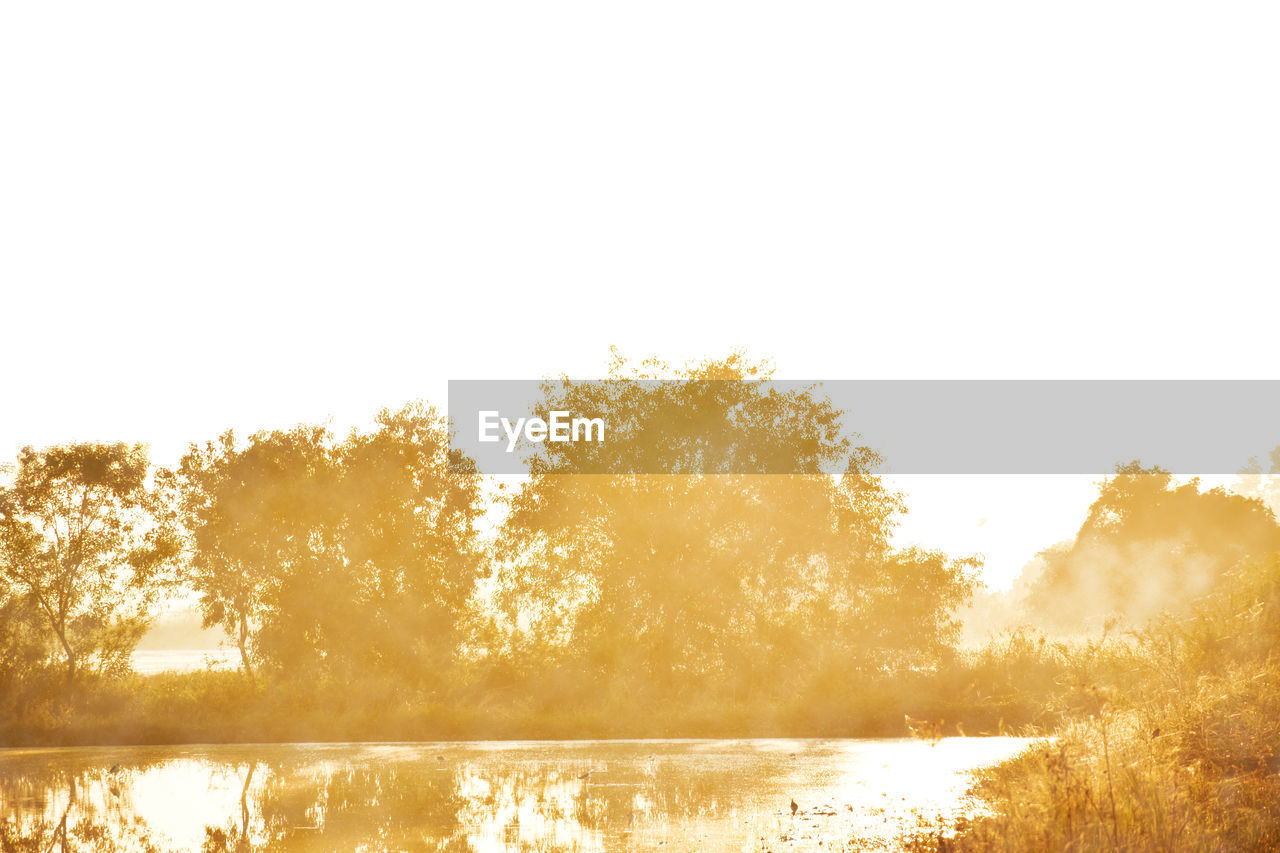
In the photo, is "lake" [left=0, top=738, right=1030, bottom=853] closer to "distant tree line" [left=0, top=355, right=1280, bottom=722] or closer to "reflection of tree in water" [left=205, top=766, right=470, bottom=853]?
"reflection of tree in water" [left=205, top=766, right=470, bottom=853]

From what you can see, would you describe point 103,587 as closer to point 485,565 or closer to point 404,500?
point 404,500

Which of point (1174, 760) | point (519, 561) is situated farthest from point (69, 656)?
point (1174, 760)

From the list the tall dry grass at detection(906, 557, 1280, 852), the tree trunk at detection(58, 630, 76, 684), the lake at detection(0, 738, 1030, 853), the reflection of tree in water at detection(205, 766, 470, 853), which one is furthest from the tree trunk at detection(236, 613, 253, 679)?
the tall dry grass at detection(906, 557, 1280, 852)

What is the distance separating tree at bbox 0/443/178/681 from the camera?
2622cm

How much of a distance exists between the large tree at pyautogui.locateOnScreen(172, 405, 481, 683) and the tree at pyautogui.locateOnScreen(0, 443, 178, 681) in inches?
47.4

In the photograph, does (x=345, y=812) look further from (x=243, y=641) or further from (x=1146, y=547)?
(x=1146, y=547)

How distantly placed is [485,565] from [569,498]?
9.65 ft

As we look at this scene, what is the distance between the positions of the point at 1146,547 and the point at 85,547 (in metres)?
39.0

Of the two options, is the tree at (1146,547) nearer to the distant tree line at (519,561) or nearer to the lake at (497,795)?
the distant tree line at (519,561)

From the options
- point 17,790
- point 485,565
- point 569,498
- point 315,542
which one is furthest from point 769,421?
point 17,790

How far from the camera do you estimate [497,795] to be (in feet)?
48.3

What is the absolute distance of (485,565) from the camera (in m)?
28.4

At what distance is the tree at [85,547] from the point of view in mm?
26219

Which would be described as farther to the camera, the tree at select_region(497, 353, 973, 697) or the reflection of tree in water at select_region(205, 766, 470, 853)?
the tree at select_region(497, 353, 973, 697)
